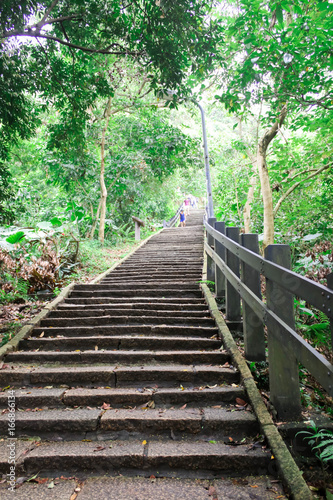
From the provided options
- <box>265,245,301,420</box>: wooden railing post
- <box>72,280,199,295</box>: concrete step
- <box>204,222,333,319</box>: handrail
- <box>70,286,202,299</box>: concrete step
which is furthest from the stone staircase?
<box>204,222,333,319</box>: handrail

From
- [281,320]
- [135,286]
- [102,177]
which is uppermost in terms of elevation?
[102,177]

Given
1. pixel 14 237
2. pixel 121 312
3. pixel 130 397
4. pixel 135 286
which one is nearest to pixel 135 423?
pixel 130 397

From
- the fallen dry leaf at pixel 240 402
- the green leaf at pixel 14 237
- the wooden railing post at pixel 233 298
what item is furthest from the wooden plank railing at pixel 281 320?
the green leaf at pixel 14 237

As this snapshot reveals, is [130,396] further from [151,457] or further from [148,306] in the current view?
[148,306]

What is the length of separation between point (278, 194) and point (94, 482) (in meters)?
10.3

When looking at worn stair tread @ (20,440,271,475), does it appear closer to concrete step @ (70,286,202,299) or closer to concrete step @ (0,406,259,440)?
concrete step @ (0,406,259,440)

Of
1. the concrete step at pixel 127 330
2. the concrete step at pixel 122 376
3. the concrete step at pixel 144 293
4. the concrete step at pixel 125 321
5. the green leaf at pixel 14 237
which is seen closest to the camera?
the concrete step at pixel 122 376

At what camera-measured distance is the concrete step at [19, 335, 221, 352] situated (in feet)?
14.1

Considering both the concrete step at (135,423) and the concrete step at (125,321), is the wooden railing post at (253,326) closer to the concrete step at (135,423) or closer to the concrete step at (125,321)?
the concrete step at (135,423)

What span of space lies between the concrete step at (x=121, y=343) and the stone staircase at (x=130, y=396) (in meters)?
0.01

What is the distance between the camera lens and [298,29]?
4996 mm

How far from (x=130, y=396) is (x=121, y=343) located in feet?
3.72

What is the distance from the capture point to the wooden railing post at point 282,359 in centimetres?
274

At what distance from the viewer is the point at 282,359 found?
2.76 m
